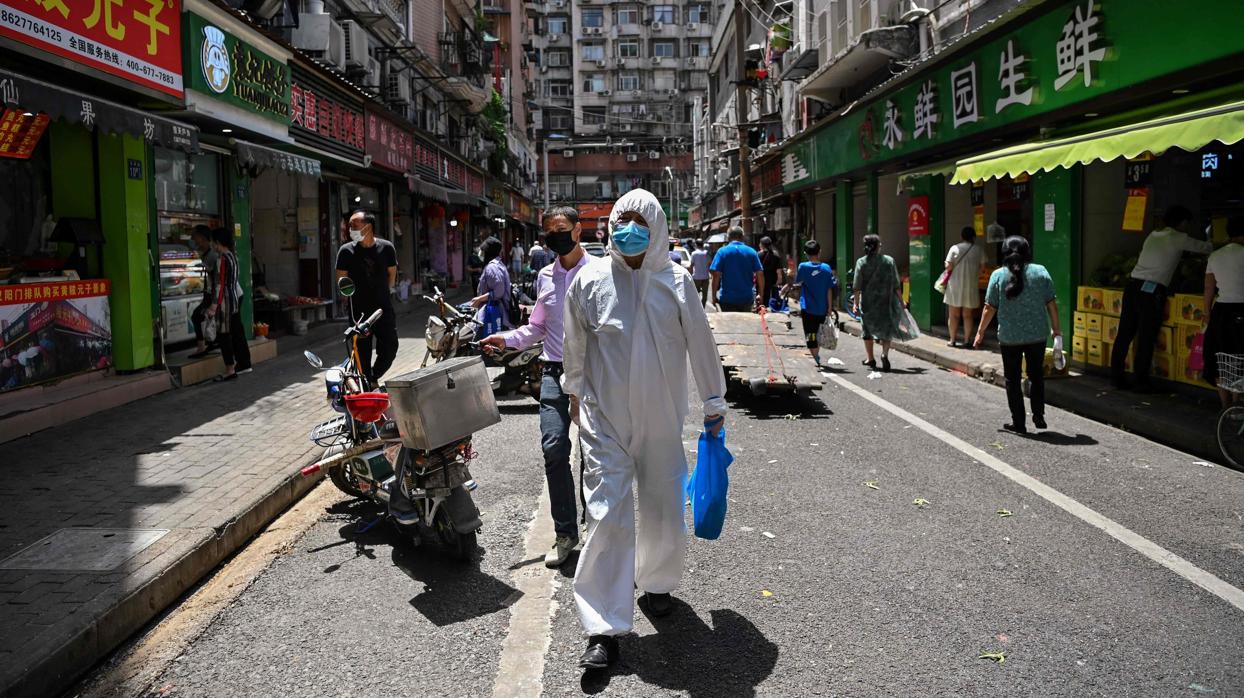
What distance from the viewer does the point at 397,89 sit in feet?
87.1

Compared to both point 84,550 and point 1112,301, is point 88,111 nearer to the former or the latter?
point 84,550

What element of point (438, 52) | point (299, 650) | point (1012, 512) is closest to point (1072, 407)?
point (1012, 512)

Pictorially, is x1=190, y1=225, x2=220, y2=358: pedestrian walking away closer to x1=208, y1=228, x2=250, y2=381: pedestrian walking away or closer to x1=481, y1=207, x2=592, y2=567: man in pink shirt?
x1=208, y1=228, x2=250, y2=381: pedestrian walking away

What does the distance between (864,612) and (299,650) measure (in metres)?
2.48

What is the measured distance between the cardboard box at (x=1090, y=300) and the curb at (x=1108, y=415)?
3.42ft

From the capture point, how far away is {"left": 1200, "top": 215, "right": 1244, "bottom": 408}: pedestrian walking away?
26.8 ft

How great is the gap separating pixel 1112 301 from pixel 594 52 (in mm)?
79950

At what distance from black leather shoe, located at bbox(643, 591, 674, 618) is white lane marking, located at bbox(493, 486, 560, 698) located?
460 mm

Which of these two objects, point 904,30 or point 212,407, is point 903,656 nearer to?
point 212,407

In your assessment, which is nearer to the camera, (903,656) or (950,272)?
(903,656)

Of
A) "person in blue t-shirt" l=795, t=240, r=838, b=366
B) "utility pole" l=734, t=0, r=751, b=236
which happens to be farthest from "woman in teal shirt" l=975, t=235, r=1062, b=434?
"utility pole" l=734, t=0, r=751, b=236

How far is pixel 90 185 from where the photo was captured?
1007 cm

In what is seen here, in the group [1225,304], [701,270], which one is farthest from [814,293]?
[701,270]

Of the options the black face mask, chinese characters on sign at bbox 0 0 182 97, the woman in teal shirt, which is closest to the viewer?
the black face mask
